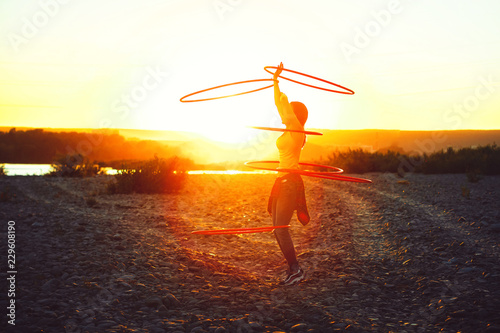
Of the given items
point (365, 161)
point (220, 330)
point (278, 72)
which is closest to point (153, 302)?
point (220, 330)

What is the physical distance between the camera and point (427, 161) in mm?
28312

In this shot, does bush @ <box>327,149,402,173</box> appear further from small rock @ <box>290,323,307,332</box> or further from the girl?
small rock @ <box>290,323,307,332</box>

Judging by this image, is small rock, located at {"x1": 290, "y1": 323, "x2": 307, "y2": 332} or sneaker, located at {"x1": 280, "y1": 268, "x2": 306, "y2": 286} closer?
small rock, located at {"x1": 290, "y1": 323, "x2": 307, "y2": 332}

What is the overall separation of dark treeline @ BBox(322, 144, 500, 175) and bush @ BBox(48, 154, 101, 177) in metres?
18.6

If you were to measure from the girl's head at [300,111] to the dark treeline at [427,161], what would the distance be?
874 inches

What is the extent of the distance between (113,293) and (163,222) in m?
6.12

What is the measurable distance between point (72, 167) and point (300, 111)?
23.7m

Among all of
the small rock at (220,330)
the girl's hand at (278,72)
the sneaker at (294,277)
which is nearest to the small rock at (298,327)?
the small rock at (220,330)

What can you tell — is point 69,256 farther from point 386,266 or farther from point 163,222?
point 386,266

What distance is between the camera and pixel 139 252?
784cm

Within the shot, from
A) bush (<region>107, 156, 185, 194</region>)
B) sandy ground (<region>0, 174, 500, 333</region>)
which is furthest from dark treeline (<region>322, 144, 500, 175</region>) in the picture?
bush (<region>107, 156, 185, 194</region>)

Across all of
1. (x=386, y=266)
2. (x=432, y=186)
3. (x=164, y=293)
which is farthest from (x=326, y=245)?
(x=432, y=186)

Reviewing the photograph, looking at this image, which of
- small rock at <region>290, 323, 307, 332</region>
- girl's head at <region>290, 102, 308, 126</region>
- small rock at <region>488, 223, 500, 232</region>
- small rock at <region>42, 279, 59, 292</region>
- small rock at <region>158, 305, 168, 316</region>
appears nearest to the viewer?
small rock at <region>290, 323, 307, 332</region>

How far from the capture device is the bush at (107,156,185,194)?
18516mm
